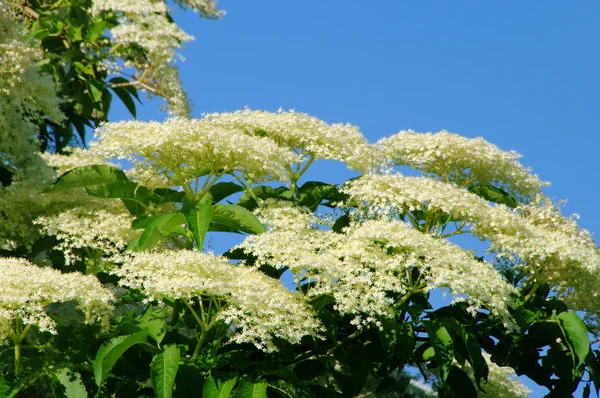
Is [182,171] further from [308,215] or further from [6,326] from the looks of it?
[6,326]

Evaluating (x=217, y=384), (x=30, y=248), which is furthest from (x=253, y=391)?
(x=30, y=248)

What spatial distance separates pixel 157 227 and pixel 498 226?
203cm

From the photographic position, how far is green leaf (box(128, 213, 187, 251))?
3.92 meters

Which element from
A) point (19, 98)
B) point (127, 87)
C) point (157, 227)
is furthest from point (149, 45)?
point (157, 227)

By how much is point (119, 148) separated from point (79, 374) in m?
1.37

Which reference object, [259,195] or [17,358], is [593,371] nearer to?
[259,195]

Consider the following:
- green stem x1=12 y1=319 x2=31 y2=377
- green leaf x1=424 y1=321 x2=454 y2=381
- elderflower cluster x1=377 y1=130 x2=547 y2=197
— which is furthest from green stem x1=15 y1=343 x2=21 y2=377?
elderflower cluster x1=377 y1=130 x2=547 y2=197

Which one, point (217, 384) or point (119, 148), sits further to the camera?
point (119, 148)

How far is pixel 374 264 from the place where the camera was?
4.07 m

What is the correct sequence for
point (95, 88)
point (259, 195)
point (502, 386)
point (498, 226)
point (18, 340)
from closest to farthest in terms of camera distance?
1. point (18, 340)
2. point (498, 226)
3. point (259, 195)
4. point (502, 386)
5. point (95, 88)

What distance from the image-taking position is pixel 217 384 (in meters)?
3.63

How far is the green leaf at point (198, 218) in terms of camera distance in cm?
383

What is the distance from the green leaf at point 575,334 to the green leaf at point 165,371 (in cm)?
214

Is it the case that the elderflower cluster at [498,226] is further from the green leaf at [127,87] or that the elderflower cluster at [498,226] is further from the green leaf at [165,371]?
the green leaf at [127,87]
